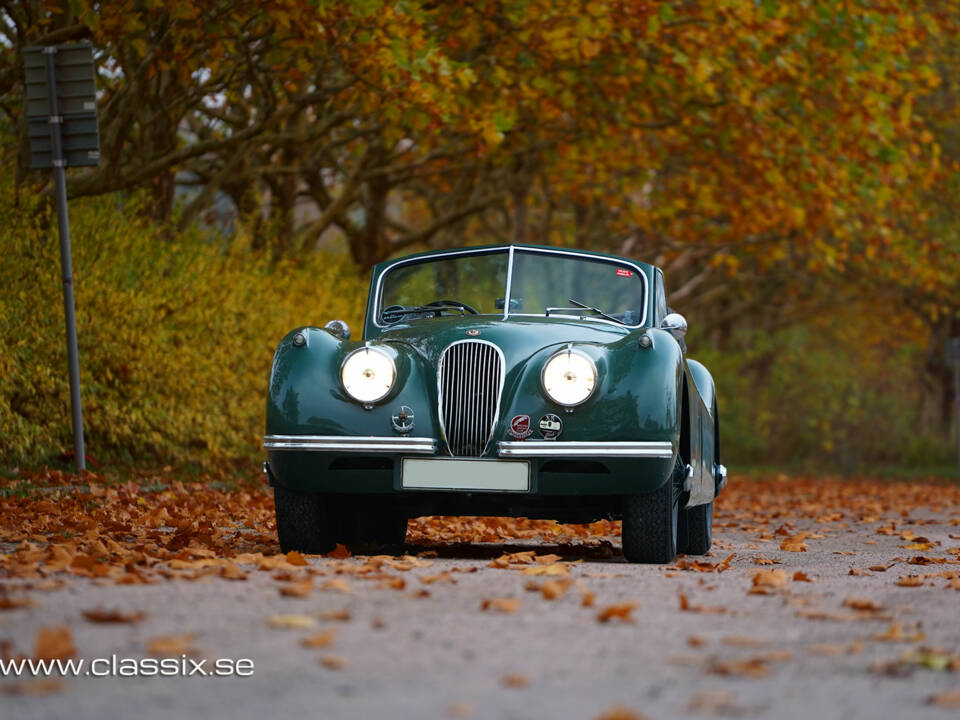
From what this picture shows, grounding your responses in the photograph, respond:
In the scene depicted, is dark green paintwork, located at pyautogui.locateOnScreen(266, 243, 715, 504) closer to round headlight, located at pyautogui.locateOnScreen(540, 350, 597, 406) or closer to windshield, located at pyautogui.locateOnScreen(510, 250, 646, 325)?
round headlight, located at pyautogui.locateOnScreen(540, 350, 597, 406)

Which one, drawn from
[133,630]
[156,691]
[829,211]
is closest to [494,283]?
[133,630]

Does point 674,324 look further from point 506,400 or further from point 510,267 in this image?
point 506,400

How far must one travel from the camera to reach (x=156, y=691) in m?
3.82

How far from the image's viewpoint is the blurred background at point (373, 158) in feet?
44.4

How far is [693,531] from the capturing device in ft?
30.1

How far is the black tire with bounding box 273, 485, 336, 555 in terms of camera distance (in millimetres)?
7602

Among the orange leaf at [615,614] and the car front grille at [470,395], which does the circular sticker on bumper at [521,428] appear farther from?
the orange leaf at [615,614]

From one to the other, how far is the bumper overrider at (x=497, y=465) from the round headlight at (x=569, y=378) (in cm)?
22

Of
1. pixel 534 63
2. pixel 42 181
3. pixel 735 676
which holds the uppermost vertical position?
pixel 534 63

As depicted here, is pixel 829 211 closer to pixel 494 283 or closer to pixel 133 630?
pixel 494 283

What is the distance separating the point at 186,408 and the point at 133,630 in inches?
402

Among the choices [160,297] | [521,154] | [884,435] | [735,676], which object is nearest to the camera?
[735,676]

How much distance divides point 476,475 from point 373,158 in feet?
49.5

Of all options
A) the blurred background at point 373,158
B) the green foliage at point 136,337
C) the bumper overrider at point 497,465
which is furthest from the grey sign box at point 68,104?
the bumper overrider at point 497,465
